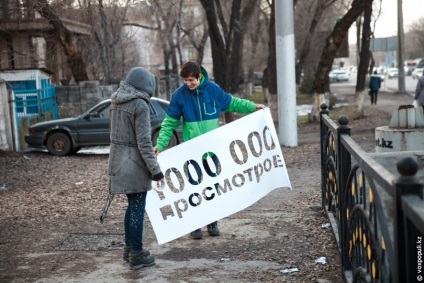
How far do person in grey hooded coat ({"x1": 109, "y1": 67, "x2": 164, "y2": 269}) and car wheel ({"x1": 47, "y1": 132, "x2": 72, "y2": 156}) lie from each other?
11988 mm

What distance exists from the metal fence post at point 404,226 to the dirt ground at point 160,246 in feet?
9.18

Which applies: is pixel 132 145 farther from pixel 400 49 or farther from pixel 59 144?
pixel 400 49

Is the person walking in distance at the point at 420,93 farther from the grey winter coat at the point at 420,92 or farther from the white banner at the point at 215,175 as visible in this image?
the white banner at the point at 215,175

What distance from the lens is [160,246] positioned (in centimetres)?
689

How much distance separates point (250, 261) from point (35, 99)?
51.2ft

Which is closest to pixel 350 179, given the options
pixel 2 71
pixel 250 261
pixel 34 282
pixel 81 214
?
pixel 250 261

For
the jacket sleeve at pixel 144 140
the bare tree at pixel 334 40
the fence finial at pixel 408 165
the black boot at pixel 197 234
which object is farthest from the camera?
the bare tree at pixel 334 40

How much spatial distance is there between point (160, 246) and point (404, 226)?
4.42 m

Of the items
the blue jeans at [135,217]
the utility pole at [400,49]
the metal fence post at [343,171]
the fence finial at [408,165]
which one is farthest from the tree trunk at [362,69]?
the fence finial at [408,165]

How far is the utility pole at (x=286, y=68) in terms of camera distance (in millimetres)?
15734

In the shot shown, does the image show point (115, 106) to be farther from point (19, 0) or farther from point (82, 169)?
point (19, 0)

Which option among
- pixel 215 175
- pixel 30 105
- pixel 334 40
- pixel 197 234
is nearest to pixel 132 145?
pixel 215 175

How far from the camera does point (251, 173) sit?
6996 millimetres

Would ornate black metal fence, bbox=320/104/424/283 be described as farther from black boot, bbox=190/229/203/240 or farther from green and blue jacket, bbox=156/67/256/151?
black boot, bbox=190/229/203/240
